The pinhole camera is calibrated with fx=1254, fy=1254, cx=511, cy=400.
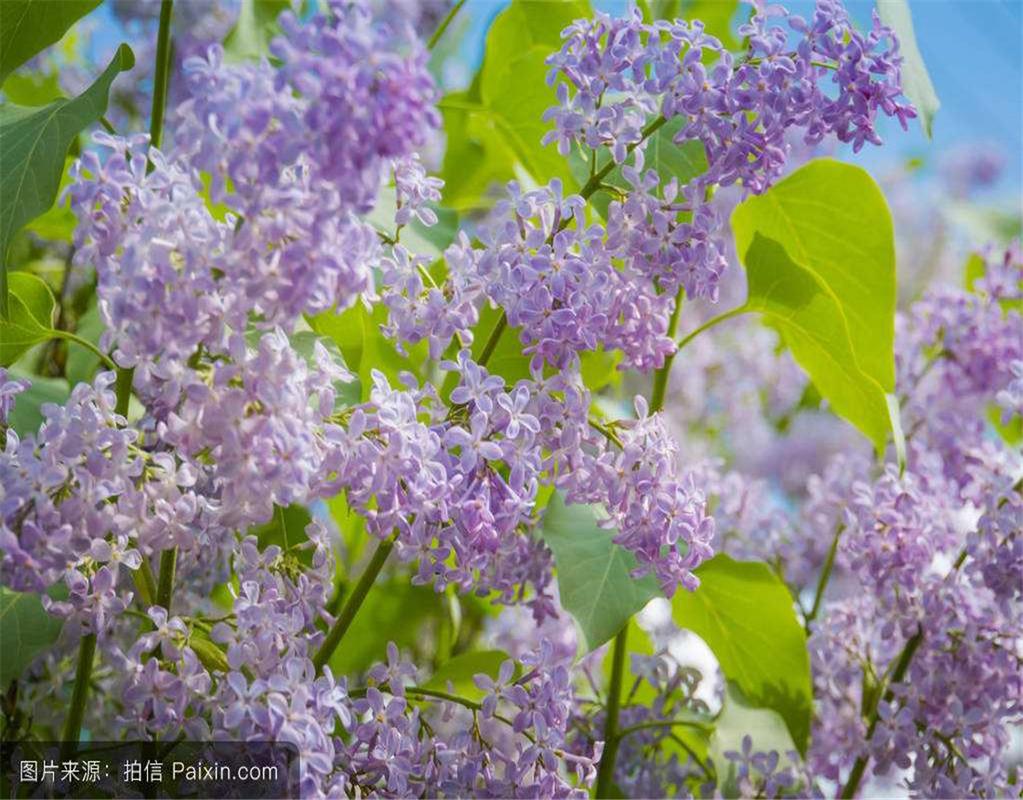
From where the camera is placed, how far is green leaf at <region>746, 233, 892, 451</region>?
0.65 metres

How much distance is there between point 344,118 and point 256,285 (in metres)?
0.06

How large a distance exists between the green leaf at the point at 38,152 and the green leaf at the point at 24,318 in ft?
0.11

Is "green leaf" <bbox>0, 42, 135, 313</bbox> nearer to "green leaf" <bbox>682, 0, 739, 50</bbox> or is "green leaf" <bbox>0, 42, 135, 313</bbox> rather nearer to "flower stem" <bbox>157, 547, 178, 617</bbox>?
"flower stem" <bbox>157, 547, 178, 617</bbox>

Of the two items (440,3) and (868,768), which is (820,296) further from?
(440,3)

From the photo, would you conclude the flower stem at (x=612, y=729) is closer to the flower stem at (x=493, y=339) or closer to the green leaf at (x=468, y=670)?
the green leaf at (x=468, y=670)

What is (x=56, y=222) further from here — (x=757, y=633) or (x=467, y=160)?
(x=757, y=633)

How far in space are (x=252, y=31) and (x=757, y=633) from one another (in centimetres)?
47

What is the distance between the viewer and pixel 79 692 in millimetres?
519

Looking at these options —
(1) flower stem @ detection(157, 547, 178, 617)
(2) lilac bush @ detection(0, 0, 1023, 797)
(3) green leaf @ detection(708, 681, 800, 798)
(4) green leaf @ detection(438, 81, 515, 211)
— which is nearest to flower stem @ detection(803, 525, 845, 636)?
(2) lilac bush @ detection(0, 0, 1023, 797)

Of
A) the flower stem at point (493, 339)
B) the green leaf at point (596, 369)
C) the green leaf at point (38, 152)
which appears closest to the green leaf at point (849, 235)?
the green leaf at point (596, 369)

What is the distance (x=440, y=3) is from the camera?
1.25 m

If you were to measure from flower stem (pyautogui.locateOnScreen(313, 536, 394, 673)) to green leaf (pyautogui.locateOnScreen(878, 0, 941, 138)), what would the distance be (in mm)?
294

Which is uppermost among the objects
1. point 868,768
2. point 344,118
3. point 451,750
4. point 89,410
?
point 344,118

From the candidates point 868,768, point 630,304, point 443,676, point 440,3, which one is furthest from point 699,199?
point 440,3
